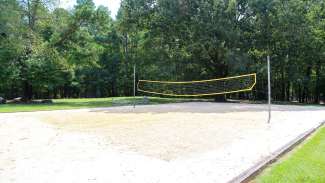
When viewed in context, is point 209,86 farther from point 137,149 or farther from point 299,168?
point 299,168

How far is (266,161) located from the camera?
583cm

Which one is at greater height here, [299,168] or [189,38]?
[189,38]

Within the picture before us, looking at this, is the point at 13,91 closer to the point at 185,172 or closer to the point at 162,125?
the point at 162,125

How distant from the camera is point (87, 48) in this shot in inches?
1002

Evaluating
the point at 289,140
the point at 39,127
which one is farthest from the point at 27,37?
the point at 289,140

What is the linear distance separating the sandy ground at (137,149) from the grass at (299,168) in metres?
0.41

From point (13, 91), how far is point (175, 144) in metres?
33.2

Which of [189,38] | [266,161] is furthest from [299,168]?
[189,38]

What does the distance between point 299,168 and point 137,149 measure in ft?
10.2

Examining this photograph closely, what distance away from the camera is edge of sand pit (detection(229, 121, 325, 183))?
4.90m

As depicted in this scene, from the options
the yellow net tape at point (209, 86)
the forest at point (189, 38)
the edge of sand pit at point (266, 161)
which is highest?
the forest at point (189, 38)

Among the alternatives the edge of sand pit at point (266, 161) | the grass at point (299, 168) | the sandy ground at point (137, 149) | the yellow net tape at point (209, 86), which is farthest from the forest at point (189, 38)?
the grass at point (299, 168)

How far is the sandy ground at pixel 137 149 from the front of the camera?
522 centimetres

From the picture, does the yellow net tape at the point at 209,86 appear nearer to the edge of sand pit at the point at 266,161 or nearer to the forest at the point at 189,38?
the forest at the point at 189,38
